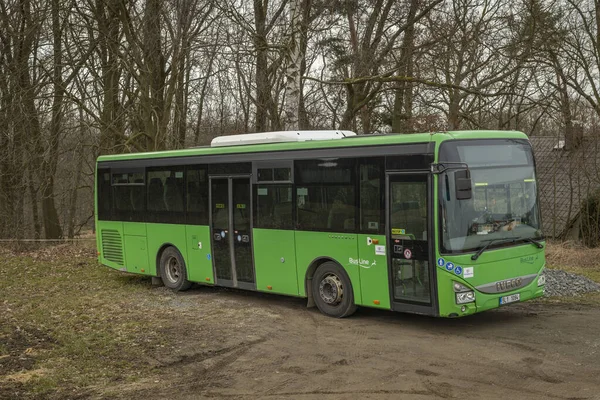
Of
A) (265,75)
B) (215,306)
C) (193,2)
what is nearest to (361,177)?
(215,306)

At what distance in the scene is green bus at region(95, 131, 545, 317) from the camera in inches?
380

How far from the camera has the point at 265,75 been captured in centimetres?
2255

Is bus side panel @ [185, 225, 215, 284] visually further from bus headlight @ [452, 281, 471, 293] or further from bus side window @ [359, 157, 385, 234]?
bus headlight @ [452, 281, 471, 293]

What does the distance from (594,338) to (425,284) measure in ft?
7.81

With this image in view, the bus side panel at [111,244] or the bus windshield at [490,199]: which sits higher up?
the bus windshield at [490,199]

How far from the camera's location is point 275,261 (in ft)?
40.1

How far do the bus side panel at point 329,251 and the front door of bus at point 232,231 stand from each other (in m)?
1.29

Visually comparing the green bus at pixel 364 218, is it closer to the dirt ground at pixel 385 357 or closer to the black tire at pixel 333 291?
the black tire at pixel 333 291

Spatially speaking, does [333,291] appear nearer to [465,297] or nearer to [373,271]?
[373,271]

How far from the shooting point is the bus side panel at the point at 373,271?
10.3 m

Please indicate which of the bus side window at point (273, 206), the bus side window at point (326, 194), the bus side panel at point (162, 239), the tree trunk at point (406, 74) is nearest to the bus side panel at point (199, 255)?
the bus side panel at point (162, 239)

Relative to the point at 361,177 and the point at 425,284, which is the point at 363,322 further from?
the point at 361,177

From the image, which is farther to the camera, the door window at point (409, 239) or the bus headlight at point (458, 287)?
the door window at point (409, 239)

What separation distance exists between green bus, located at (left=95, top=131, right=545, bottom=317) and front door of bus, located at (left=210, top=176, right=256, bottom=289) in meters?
0.02
